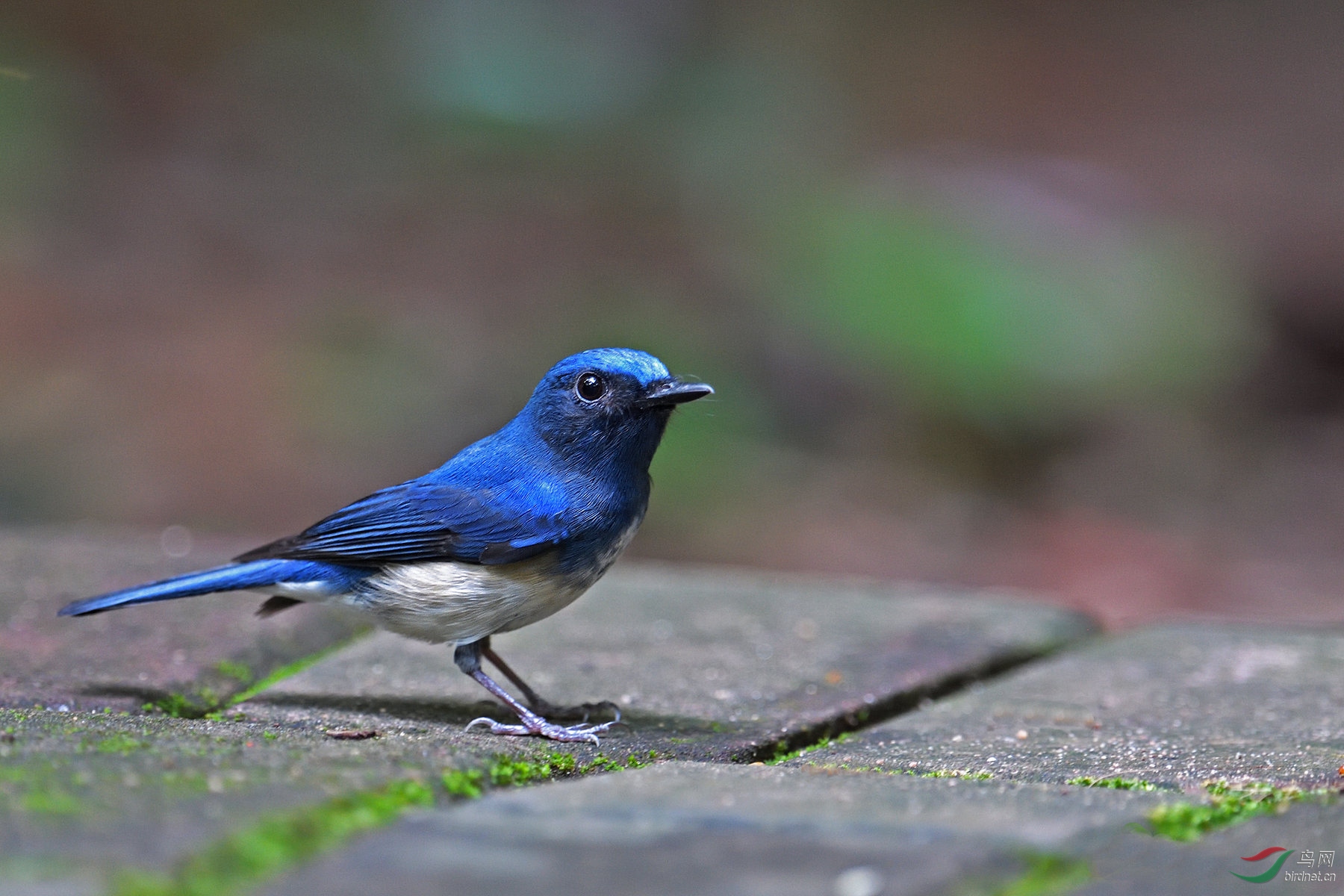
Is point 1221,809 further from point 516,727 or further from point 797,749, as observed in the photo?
point 516,727

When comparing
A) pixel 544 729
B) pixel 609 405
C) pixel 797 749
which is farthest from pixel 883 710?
pixel 609 405

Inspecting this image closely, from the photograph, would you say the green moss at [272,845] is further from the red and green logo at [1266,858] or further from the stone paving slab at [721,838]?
the red and green logo at [1266,858]

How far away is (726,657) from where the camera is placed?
3.70 metres

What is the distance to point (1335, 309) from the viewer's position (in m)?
9.26

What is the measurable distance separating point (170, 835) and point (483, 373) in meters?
6.33

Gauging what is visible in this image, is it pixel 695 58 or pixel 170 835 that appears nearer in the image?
pixel 170 835

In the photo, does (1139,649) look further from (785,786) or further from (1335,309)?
(1335,309)

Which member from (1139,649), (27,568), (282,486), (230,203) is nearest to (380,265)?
(230,203)

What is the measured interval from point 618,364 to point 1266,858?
1.86 metres

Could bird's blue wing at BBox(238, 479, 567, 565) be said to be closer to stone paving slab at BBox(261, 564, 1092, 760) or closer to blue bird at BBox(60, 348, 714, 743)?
blue bird at BBox(60, 348, 714, 743)

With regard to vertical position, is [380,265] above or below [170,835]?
above

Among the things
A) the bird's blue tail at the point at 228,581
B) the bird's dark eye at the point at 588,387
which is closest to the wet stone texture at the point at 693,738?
the bird's blue tail at the point at 228,581

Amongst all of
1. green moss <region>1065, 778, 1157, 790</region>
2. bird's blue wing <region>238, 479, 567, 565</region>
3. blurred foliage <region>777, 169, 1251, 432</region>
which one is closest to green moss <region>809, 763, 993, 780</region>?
green moss <region>1065, 778, 1157, 790</region>

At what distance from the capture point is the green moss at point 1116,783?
2.42 meters
